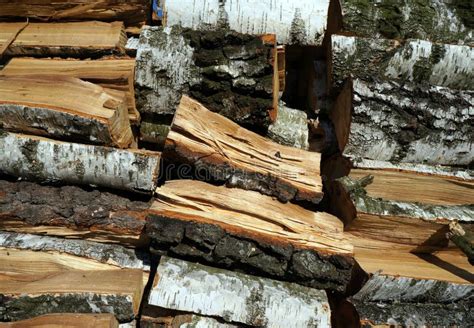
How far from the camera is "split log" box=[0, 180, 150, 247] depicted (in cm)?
245

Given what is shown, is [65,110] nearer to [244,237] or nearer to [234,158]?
[234,158]

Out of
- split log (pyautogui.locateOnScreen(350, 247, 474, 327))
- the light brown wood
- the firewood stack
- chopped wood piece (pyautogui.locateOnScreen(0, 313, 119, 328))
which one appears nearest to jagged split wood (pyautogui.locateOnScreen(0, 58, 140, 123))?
the firewood stack

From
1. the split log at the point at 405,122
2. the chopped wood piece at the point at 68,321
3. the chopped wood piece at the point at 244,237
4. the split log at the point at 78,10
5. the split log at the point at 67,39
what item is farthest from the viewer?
the split log at the point at 78,10

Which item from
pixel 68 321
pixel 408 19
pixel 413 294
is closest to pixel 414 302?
pixel 413 294

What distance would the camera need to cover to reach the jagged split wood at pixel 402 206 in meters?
2.58

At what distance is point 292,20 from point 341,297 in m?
1.69

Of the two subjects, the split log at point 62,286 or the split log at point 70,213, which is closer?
the split log at point 62,286

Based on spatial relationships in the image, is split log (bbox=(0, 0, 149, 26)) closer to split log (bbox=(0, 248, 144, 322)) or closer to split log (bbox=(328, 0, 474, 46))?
split log (bbox=(328, 0, 474, 46))

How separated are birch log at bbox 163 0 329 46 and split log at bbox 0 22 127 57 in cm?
39

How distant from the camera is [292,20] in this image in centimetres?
281

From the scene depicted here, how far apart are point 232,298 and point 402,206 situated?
44.8 inches

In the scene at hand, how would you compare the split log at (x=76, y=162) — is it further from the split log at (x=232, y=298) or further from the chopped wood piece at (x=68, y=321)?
the chopped wood piece at (x=68, y=321)

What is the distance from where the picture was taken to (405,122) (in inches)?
103

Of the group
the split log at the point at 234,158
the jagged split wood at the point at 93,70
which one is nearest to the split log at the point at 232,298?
the split log at the point at 234,158
